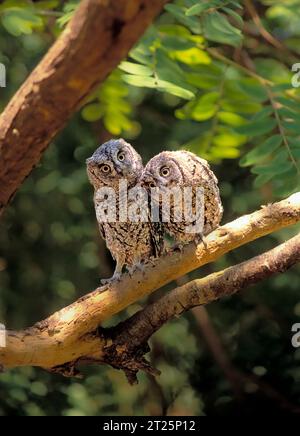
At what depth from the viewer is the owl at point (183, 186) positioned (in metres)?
1.86

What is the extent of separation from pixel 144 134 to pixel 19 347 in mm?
1716

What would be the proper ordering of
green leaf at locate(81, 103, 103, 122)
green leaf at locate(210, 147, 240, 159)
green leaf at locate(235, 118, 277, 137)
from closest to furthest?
green leaf at locate(235, 118, 277, 137), green leaf at locate(210, 147, 240, 159), green leaf at locate(81, 103, 103, 122)

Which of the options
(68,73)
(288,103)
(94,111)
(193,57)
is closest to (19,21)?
(94,111)

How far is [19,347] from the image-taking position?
1884 mm

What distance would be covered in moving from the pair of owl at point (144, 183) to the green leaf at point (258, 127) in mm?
476

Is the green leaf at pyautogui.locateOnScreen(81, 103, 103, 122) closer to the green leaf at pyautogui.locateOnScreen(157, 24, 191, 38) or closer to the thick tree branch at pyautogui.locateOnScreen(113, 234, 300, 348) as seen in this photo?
the green leaf at pyautogui.locateOnScreen(157, 24, 191, 38)

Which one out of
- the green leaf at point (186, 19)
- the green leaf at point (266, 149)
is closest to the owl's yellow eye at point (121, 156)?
the green leaf at point (266, 149)

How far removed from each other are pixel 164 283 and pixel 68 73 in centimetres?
→ 73

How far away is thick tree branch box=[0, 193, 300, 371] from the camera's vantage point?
6.22 ft

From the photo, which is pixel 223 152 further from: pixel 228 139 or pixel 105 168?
pixel 105 168

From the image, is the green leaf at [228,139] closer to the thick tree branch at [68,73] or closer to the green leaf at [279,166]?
the green leaf at [279,166]

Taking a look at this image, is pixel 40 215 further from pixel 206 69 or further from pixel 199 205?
pixel 199 205

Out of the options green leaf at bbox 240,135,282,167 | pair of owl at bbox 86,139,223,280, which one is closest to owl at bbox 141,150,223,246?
pair of owl at bbox 86,139,223,280

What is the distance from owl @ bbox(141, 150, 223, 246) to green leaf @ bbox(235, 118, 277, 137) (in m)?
0.48
